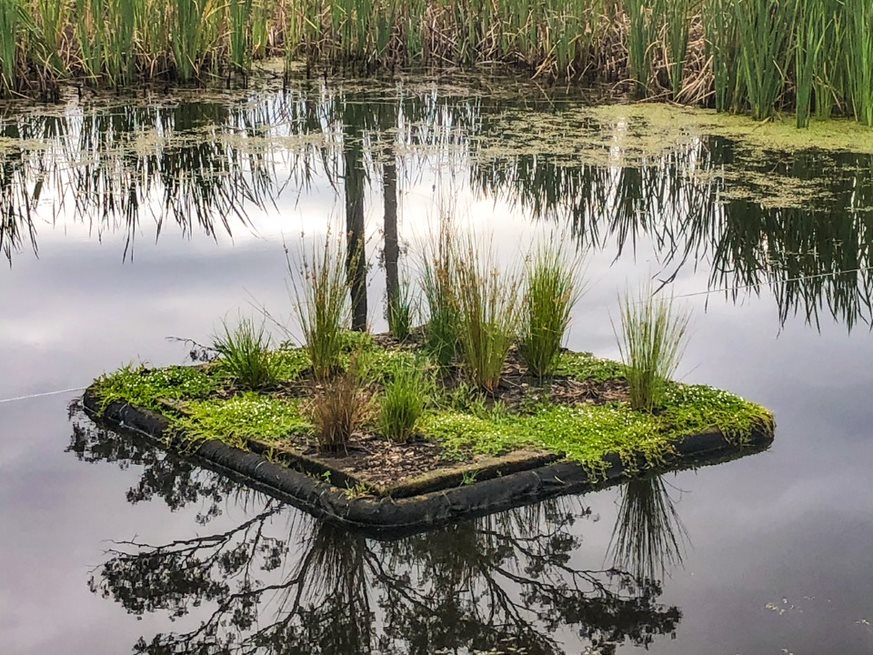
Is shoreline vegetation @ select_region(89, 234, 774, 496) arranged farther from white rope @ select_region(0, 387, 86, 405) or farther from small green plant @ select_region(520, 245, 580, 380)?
white rope @ select_region(0, 387, 86, 405)

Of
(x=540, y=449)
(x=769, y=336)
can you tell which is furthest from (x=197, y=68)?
(x=540, y=449)

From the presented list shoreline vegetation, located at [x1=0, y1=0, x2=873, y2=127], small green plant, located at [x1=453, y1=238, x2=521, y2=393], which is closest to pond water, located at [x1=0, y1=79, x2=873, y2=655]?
small green plant, located at [x1=453, y1=238, x2=521, y2=393]

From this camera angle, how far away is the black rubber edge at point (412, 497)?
3164 millimetres

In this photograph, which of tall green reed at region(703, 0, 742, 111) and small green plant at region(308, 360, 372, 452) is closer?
small green plant at region(308, 360, 372, 452)

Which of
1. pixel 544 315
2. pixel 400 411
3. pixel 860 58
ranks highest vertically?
pixel 860 58

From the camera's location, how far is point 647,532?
3.23m

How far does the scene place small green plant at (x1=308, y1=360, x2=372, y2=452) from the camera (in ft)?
11.2

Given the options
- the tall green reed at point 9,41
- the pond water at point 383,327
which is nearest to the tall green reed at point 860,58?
the pond water at point 383,327

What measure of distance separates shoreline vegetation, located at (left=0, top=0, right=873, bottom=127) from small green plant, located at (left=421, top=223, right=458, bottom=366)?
488 cm

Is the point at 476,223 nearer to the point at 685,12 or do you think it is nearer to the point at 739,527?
A: the point at 739,527

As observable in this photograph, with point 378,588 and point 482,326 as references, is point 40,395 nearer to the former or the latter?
point 482,326

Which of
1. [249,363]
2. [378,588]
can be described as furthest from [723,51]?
[378,588]

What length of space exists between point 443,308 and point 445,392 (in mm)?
330

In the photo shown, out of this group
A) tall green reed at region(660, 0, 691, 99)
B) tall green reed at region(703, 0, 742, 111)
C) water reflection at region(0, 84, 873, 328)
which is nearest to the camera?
water reflection at region(0, 84, 873, 328)
